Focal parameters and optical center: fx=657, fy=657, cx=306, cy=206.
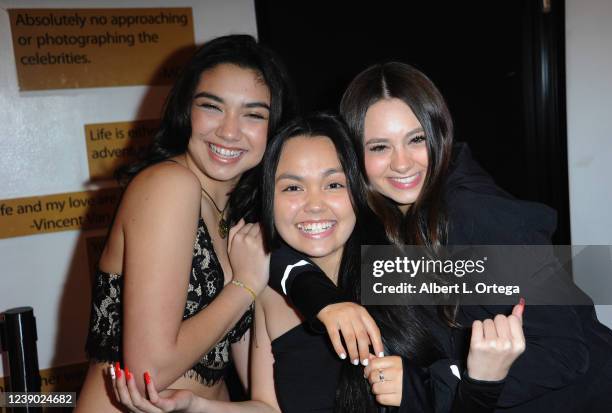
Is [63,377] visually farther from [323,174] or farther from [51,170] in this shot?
[323,174]

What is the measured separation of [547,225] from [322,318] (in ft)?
1.71

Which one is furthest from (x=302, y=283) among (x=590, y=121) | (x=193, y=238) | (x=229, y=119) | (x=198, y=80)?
(x=590, y=121)

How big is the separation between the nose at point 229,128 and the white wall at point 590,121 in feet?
5.88

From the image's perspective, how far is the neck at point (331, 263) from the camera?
5.59 feet

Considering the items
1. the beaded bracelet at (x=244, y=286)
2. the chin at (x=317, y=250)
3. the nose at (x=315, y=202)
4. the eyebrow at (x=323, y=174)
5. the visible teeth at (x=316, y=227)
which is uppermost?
the eyebrow at (x=323, y=174)

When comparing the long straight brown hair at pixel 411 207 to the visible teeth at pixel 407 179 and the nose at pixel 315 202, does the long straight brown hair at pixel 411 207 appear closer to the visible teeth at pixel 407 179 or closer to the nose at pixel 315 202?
the visible teeth at pixel 407 179

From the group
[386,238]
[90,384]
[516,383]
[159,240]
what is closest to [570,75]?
[386,238]

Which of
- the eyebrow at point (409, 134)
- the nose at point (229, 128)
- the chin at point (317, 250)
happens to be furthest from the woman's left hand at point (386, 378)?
the nose at point (229, 128)

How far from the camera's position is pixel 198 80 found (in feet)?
5.61

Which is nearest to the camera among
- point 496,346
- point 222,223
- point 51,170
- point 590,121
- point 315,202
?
point 496,346

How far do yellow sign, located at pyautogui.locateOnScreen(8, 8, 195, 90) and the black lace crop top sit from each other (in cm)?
119

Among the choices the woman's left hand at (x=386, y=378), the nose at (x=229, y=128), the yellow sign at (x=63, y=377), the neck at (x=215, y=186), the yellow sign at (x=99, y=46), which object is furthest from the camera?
the yellow sign at (x=63, y=377)

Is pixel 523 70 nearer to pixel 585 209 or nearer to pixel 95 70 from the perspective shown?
pixel 585 209

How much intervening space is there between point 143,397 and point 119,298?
28 centimetres
